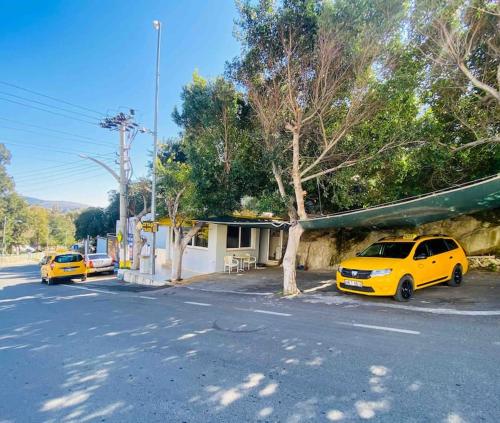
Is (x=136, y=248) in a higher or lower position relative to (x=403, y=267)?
Result: lower

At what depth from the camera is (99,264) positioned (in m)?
18.6

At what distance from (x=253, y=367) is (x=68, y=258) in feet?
49.6

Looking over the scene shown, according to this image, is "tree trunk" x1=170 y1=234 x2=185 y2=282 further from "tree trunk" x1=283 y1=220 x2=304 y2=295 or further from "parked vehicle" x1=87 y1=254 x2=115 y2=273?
"parked vehicle" x1=87 y1=254 x2=115 y2=273

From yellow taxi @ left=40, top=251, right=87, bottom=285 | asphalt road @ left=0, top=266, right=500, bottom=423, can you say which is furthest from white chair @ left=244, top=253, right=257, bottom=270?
asphalt road @ left=0, top=266, right=500, bottom=423

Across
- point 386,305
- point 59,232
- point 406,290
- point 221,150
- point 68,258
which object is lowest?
point 386,305

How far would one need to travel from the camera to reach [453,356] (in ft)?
13.9

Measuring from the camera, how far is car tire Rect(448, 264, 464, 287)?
9163mm

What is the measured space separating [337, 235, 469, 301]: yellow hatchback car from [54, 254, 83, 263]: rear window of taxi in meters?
13.9

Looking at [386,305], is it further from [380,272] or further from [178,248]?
[178,248]

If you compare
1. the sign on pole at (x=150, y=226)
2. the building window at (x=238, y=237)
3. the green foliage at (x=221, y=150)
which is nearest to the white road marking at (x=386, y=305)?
the green foliage at (x=221, y=150)

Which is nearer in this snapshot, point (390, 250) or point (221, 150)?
point (390, 250)

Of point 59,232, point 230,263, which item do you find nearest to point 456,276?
point 230,263

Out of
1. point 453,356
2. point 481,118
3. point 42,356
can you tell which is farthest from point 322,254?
point 42,356

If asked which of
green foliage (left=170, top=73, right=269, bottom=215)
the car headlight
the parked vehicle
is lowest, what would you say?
the parked vehicle
